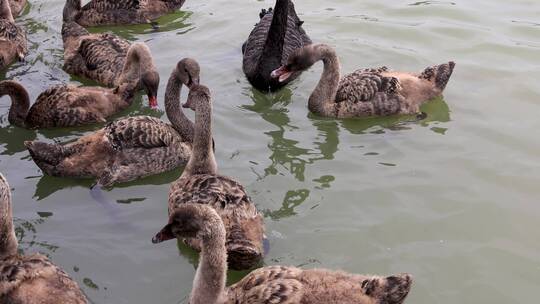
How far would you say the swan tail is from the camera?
759 centimetres

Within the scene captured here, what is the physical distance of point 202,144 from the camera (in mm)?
5895

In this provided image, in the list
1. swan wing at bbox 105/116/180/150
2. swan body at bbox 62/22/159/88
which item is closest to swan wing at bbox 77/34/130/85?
swan body at bbox 62/22/159/88

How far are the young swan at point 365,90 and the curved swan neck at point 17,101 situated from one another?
308 cm

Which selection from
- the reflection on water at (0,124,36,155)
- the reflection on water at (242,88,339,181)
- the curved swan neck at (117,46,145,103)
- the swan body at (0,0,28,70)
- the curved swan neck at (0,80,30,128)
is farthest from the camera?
the swan body at (0,0,28,70)

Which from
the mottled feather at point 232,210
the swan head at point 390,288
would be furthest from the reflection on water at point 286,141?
the swan head at point 390,288

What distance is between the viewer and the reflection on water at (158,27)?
1025cm

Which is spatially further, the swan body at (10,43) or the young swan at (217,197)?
the swan body at (10,43)

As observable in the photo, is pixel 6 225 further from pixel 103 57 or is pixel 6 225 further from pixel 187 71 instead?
pixel 103 57

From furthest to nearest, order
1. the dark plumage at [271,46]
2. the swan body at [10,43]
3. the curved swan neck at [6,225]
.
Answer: the swan body at [10,43]
the dark plumage at [271,46]
the curved swan neck at [6,225]

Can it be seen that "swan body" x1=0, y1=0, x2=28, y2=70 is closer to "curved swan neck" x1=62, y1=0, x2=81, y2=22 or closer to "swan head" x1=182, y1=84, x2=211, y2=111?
"curved swan neck" x1=62, y1=0, x2=81, y2=22

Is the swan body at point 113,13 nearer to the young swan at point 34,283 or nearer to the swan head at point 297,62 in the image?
the swan head at point 297,62

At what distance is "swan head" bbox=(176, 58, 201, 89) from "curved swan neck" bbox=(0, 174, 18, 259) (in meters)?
2.47

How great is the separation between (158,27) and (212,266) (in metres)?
6.74

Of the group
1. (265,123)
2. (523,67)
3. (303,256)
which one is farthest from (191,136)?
(523,67)
